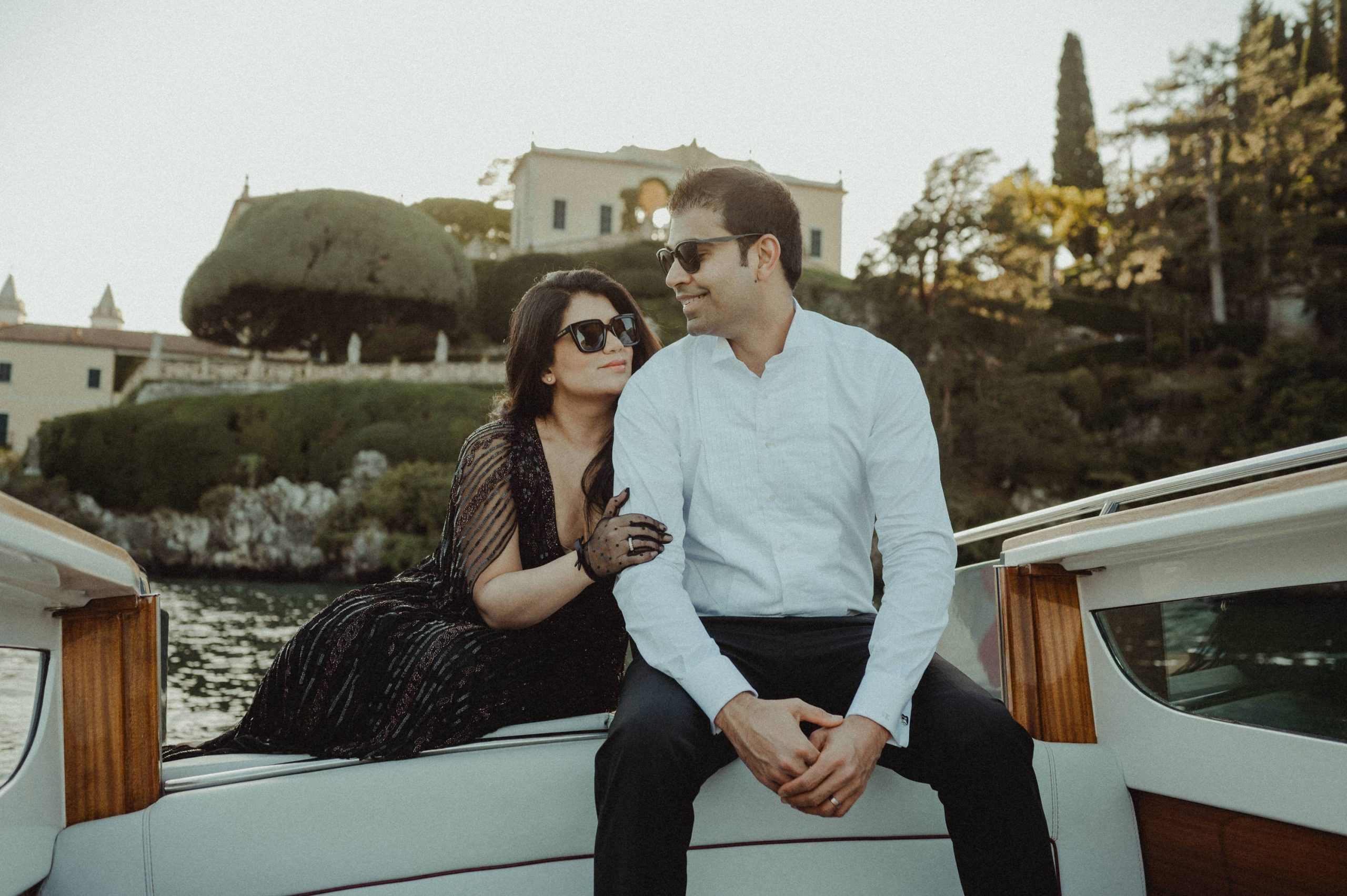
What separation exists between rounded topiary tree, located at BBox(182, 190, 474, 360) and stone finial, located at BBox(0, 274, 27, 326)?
1347 inches

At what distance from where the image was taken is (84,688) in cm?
178

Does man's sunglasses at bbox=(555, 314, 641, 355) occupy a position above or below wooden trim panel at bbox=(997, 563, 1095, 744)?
above

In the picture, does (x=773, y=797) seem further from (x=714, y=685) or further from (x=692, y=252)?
(x=692, y=252)

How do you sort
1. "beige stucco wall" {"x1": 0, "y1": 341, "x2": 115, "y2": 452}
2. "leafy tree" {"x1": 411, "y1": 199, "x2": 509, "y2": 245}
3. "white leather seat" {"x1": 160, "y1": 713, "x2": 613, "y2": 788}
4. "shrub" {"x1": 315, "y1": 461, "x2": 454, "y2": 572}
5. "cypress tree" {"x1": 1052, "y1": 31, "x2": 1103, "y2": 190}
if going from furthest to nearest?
"leafy tree" {"x1": 411, "y1": 199, "x2": 509, "y2": 245}
"beige stucco wall" {"x1": 0, "y1": 341, "x2": 115, "y2": 452}
"cypress tree" {"x1": 1052, "y1": 31, "x2": 1103, "y2": 190}
"shrub" {"x1": 315, "y1": 461, "x2": 454, "y2": 572}
"white leather seat" {"x1": 160, "y1": 713, "x2": 613, "y2": 788}

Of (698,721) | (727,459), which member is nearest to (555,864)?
(698,721)

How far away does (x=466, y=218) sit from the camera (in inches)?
1777

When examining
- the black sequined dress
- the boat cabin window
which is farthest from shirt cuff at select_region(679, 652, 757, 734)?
the boat cabin window

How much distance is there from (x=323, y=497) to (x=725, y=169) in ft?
65.1

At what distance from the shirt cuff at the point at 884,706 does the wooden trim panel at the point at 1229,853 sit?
0.67m

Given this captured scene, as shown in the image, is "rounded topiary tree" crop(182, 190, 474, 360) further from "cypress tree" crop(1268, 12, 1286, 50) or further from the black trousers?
"cypress tree" crop(1268, 12, 1286, 50)

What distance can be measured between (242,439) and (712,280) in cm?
2223

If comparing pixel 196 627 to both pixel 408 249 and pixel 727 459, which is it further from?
pixel 408 249

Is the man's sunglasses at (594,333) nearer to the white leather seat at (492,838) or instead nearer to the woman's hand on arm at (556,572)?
the woman's hand on arm at (556,572)

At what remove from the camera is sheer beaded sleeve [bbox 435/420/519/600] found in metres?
2.33
